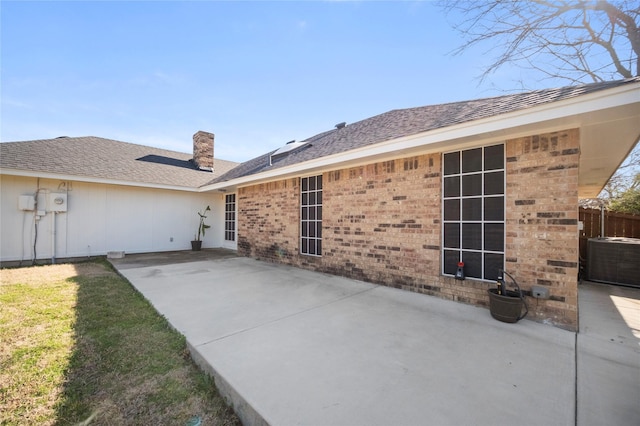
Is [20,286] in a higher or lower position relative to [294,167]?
lower

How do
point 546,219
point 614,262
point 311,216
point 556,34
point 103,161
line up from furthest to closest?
point 103,161 → point 556,34 → point 311,216 → point 614,262 → point 546,219

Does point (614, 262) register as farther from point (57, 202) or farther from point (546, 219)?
point (57, 202)

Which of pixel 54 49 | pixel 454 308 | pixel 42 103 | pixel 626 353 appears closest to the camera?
pixel 626 353

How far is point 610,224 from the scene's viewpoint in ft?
26.9

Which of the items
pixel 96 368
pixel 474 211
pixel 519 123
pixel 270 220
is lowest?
pixel 96 368

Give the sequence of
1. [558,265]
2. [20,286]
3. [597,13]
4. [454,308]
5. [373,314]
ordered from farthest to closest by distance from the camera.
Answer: [597,13], [20,286], [454,308], [373,314], [558,265]

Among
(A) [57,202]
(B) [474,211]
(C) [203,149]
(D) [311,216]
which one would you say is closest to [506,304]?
(B) [474,211]

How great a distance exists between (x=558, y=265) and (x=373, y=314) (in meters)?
2.57

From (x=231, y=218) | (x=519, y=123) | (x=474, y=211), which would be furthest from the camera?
(x=231, y=218)

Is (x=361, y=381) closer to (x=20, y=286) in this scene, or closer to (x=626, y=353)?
(x=626, y=353)

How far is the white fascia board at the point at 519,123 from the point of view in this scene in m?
2.80

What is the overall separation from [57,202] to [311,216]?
850cm

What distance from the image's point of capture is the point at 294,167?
664 centimetres

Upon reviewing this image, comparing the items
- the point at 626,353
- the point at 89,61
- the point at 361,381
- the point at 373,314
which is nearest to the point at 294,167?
the point at 373,314
